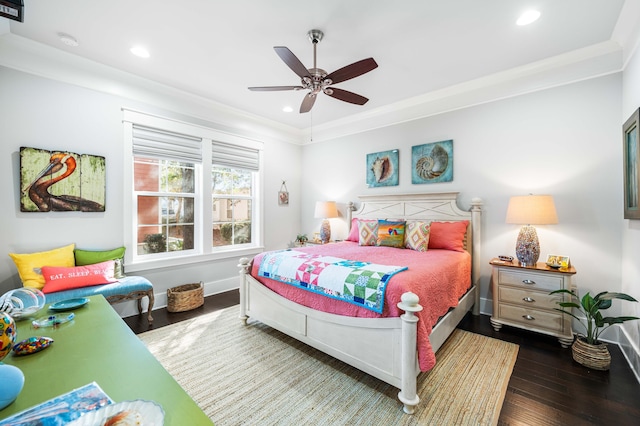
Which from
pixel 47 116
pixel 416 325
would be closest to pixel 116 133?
pixel 47 116

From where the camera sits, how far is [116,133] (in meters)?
3.11

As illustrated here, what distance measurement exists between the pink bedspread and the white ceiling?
2034 millimetres

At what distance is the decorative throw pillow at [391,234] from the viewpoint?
3.37 meters

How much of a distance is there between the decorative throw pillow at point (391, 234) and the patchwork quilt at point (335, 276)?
1.19 m

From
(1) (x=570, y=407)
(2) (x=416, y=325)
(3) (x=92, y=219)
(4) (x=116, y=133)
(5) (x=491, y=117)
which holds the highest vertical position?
(5) (x=491, y=117)

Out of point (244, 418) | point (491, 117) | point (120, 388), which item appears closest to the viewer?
point (120, 388)

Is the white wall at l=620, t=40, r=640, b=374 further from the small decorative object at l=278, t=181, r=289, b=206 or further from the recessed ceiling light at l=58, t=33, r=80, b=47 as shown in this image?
the recessed ceiling light at l=58, t=33, r=80, b=47

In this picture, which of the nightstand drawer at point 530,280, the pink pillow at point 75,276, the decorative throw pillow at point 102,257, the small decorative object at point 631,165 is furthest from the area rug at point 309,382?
the small decorative object at point 631,165

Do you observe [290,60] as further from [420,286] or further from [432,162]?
[432,162]

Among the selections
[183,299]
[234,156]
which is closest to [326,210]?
[234,156]

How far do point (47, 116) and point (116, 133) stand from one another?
56 centimetres

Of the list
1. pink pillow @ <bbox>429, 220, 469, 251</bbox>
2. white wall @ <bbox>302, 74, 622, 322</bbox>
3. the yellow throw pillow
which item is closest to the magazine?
the yellow throw pillow

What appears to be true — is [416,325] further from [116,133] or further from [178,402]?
[116,133]

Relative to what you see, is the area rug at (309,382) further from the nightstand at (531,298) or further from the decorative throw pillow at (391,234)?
the decorative throw pillow at (391,234)
